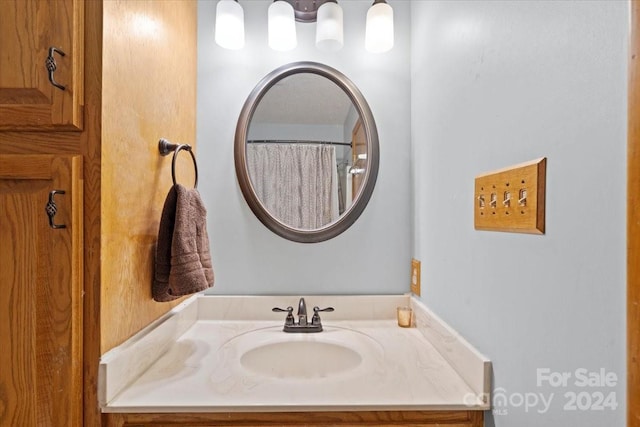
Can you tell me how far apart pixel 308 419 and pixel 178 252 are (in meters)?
0.53

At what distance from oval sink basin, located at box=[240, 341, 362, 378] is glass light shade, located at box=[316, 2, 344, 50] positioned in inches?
42.6

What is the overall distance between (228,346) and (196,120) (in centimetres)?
84

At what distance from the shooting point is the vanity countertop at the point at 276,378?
77cm

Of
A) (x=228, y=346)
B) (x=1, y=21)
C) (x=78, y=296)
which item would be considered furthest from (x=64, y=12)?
(x=228, y=346)

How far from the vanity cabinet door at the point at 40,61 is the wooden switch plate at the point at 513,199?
34.6 inches

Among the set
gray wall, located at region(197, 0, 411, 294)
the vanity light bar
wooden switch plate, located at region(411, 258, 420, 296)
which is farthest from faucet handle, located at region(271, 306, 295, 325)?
the vanity light bar

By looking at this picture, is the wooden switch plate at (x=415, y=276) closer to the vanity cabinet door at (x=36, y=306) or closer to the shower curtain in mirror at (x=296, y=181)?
the shower curtain in mirror at (x=296, y=181)

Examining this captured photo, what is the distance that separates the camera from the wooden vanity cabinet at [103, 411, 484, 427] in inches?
30.2

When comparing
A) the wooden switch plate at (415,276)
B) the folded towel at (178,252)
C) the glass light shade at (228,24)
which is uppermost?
the glass light shade at (228,24)

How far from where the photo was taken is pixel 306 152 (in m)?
1.36

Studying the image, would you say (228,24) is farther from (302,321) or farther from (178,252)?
(302,321)

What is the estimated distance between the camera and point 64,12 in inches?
29.0

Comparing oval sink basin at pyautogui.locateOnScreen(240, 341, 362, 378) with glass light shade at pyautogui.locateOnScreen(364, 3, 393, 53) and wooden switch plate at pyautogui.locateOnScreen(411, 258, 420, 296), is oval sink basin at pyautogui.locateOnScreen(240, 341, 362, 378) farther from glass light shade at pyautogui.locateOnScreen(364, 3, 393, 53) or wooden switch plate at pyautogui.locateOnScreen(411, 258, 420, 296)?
glass light shade at pyautogui.locateOnScreen(364, 3, 393, 53)

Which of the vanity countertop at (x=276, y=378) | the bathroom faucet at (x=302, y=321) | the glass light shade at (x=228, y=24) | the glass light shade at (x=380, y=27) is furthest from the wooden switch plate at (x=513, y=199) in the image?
the glass light shade at (x=228, y=24)
